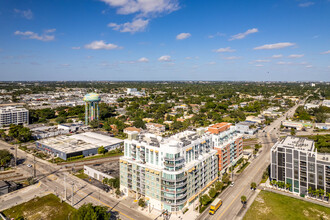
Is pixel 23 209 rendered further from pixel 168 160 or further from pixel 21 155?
pixel 21 155

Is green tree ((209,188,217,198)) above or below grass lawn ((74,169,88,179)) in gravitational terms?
above

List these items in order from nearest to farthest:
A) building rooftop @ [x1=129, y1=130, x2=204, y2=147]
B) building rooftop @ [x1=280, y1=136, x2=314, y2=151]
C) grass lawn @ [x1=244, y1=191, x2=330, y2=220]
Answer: grass lawn @ [x1=244, y1=191, x2=330, y2=220], building rooftop @ [x1=129, y1=130, x2=204, y2=147], building rooftop @ [x1=280, y1=136, x2=314, y2=151]

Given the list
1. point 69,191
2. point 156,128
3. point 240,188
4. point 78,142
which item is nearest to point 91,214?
point 69,191

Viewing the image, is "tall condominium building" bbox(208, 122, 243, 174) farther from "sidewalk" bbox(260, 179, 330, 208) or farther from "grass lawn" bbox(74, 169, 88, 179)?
"grass lawn" bbox(74, 169, 88, 179)

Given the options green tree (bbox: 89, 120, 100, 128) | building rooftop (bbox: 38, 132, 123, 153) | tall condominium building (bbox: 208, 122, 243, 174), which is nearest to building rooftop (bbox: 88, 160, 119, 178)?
building rooftop (bbox: 38, 132, 123, 153)

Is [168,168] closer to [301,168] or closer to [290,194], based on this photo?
[290,194]

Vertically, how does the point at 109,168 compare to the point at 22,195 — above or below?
above

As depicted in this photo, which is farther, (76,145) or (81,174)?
(76,145)

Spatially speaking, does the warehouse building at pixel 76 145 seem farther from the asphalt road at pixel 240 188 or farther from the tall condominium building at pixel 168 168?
the asphalt road at pixel 240 188
